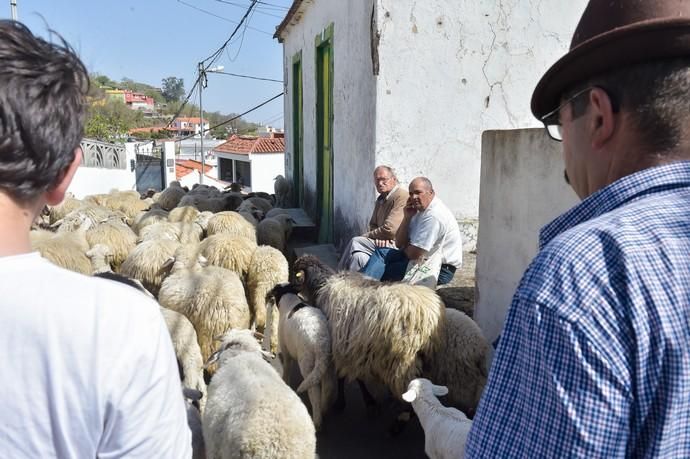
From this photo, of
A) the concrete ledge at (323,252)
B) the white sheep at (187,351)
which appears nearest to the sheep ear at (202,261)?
the white sheep at (187,351)

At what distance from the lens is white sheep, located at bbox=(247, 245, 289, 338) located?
5.73 meters

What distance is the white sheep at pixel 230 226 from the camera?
294 inches

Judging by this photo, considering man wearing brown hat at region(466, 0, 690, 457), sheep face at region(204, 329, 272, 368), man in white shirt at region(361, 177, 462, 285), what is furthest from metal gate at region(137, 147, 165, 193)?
man wearing brown hat at region(466, 0, 690, 457)

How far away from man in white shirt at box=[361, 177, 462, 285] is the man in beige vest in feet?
1.10

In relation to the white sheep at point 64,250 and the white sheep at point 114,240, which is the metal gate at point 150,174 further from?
the white sheep at point 64,250

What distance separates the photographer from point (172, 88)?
71875 mm

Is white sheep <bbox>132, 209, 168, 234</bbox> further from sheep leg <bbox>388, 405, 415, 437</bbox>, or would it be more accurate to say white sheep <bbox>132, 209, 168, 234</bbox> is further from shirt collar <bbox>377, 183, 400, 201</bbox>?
sheep leg <bbox>388, 405, 415, 437</bbox>

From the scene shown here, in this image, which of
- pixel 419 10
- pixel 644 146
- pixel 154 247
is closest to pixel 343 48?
pixel 419 10

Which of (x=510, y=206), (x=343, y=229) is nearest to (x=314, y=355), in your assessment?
(x=510, y=206)

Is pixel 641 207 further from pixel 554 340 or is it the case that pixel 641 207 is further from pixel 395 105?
pixel 395 105

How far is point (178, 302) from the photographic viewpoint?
15.6 feet

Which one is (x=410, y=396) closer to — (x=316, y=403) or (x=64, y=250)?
(x=316, y=403)

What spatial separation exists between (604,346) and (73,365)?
852 mm

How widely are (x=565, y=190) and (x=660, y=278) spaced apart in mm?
2942
